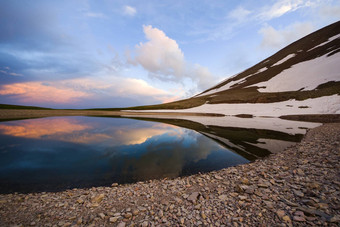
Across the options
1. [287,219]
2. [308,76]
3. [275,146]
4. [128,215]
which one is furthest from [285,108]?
[128,215]

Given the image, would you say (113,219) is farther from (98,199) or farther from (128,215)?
(98,199)

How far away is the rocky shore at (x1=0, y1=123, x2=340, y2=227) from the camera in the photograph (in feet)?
17.7

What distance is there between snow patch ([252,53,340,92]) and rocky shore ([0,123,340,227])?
266ft

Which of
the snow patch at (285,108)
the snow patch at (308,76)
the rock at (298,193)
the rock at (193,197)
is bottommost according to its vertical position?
the rock at (193,197)

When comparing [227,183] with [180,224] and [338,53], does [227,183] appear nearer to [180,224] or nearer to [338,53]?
[180,224]

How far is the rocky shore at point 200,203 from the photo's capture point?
17.7ft

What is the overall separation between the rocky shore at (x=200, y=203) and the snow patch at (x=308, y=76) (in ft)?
266

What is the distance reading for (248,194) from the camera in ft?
22.7

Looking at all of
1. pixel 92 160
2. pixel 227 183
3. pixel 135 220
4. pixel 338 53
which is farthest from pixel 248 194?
pixel 338 53

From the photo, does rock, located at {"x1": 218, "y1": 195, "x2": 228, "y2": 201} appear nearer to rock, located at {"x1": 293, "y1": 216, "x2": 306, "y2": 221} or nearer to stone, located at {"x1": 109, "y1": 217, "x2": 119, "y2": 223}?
rock, located at {"x1": 293, "y1": 216, "x2": 306, "y2": 221}

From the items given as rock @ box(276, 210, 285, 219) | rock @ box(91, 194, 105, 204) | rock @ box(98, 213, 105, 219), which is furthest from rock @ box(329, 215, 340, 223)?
rock @ box(91, 194, 105, 204)

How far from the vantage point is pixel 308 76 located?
77.2m

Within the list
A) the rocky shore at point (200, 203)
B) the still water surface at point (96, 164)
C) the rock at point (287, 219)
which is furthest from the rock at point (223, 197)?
the still water surface at point (96, 164)

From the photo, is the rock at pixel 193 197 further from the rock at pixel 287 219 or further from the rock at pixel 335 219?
the rock at pixel 335 219
